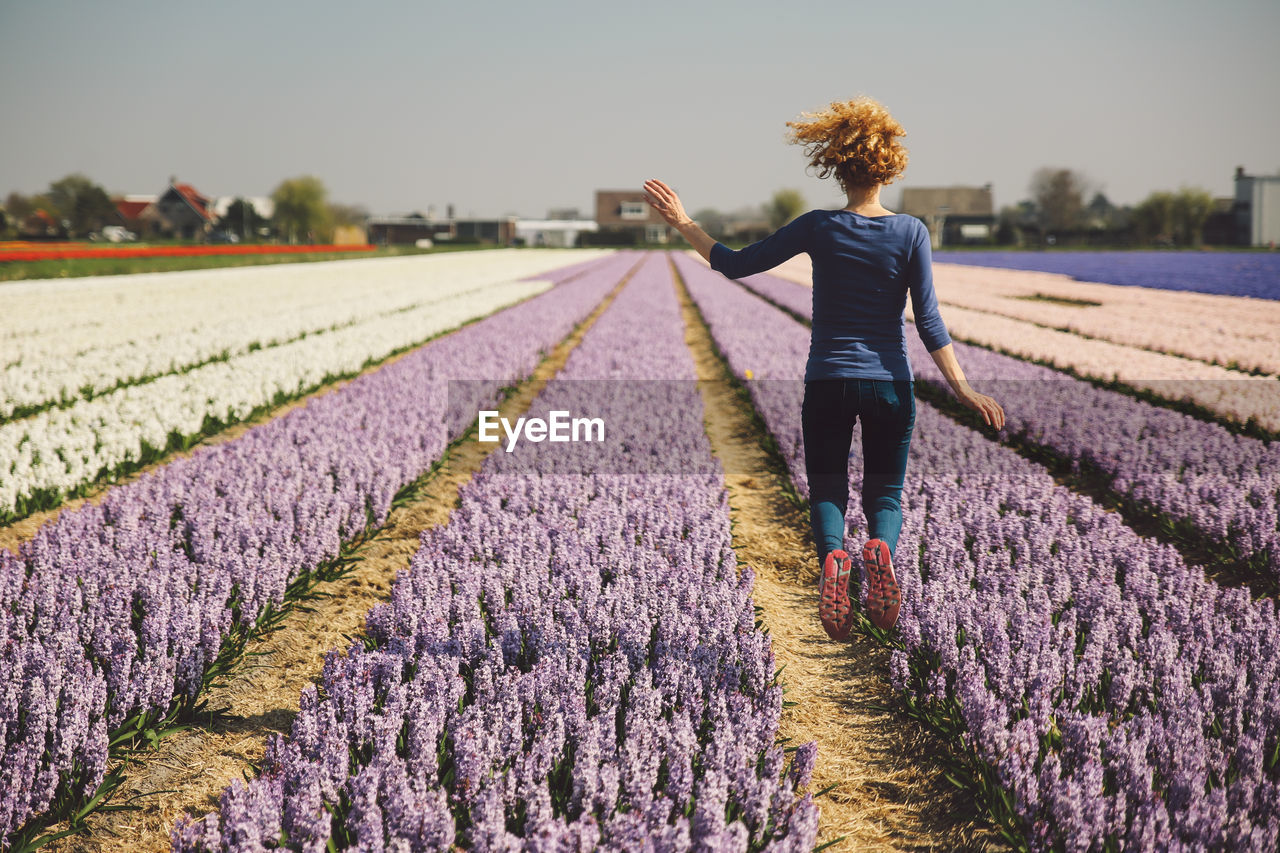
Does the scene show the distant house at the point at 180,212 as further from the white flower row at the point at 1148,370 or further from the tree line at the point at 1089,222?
the white flower row at the point at 1148,370

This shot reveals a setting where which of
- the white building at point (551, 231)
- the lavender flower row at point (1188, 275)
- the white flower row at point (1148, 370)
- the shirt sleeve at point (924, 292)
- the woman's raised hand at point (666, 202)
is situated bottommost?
the white flower row at point (1148, 370)

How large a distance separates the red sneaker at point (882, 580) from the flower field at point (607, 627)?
0.41 metres

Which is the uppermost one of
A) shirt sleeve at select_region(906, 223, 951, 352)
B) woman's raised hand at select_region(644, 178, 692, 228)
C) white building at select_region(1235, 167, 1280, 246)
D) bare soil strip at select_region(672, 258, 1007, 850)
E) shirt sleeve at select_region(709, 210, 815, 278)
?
white building at select_region(1235, 167, 1280, 246)

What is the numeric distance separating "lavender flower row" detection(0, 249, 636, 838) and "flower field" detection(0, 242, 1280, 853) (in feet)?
0.07

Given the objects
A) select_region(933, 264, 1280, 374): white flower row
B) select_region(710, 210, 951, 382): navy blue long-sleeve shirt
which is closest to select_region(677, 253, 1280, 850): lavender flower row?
select_region(710, 210, 951, 382): navy blue long-sleeve shirt

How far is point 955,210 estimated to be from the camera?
10669cm

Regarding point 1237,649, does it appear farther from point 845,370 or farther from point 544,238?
point 544,238

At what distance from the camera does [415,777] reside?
289 centimetres

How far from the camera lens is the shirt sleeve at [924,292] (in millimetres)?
3293

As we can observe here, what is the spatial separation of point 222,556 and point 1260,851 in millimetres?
4840

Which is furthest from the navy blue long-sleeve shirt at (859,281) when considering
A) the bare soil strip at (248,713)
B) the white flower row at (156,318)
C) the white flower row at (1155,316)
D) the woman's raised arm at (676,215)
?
the white flower row at (1155,316)

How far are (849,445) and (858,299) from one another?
2.12 feet

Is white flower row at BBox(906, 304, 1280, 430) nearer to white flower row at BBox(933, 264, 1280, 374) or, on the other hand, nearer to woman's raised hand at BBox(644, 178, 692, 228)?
white flower row at BBox(933, 264, 1280, 374)

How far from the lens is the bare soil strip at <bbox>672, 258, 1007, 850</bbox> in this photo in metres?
3.13
